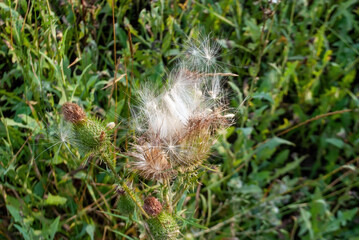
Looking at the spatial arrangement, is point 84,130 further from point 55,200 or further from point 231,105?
point 231,105

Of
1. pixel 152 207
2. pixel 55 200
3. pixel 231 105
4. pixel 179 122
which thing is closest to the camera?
pixel 152 207

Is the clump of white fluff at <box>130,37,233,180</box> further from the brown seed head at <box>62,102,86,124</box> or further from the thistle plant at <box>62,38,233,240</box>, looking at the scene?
the brown seed head at <box>62,102,86,124</box>

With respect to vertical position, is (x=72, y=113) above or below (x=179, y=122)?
above

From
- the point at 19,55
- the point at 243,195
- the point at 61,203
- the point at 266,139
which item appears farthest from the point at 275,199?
the point at 19,55

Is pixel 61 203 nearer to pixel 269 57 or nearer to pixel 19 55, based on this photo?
pixel 19 55

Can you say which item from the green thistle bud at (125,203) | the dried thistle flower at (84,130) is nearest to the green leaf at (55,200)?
the green thistle bud at (125,203)

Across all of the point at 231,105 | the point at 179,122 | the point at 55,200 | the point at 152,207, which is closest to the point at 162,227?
the point at 152,207

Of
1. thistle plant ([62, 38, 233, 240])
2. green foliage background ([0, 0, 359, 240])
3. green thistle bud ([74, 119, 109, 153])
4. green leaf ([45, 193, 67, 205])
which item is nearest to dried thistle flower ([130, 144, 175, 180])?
thistle plant ([62, 38, 233, 240])
